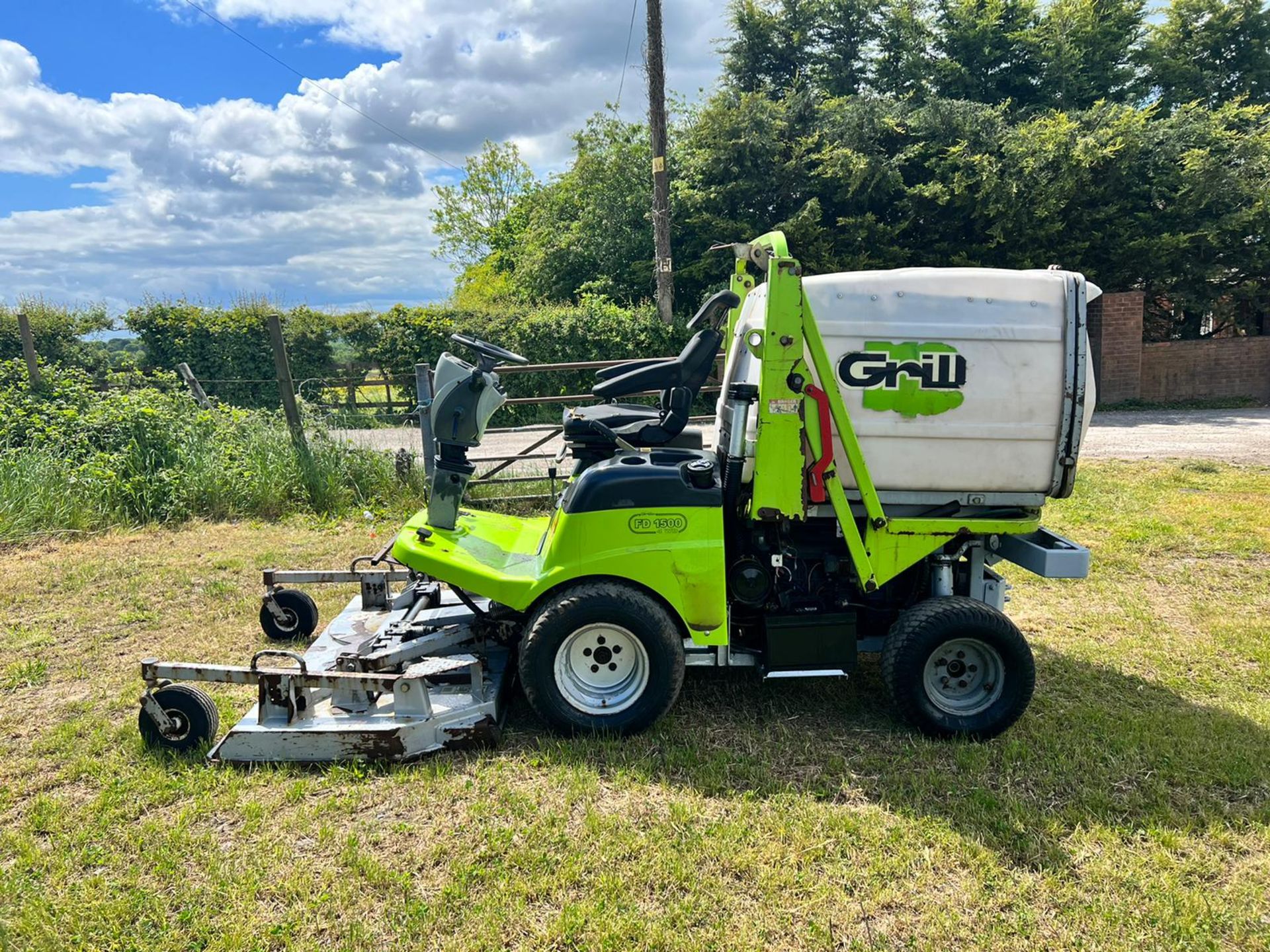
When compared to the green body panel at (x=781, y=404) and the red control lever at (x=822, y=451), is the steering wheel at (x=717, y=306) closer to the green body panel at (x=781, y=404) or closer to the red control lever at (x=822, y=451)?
the green body panel at (x=781, y=404)

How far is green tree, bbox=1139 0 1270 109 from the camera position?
1816 cm

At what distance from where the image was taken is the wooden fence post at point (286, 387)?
8.12m

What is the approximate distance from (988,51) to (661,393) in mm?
18723

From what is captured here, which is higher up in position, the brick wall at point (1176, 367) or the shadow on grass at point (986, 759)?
the brick wall at point (1176, 367)

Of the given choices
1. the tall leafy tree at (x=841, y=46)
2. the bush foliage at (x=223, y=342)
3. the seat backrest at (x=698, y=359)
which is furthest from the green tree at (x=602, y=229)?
the seat backrest at (x=698, y=359)

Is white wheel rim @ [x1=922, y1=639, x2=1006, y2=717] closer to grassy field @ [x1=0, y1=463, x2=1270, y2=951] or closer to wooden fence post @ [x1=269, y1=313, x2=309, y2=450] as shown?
grassy field @ [x1=0, y1=463, x2=1270, y2=951]

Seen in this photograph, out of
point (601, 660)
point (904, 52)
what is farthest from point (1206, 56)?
point (601, 660)

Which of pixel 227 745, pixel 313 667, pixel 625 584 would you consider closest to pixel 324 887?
pixel 227 745

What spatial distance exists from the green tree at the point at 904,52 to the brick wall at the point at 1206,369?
790cm

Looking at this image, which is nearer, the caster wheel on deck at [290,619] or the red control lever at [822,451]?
the red control lever at [822,451]

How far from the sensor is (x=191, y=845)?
294 cm

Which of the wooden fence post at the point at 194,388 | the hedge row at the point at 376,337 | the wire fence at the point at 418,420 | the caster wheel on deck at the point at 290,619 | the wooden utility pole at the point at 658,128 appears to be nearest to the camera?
the caster wheel on deck at the point at 290,619

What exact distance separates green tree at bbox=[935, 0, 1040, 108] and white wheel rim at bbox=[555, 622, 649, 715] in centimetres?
1923

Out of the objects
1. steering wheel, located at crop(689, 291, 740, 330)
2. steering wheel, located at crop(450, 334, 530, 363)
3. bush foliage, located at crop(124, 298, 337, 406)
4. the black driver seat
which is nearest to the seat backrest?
the black driver seat
